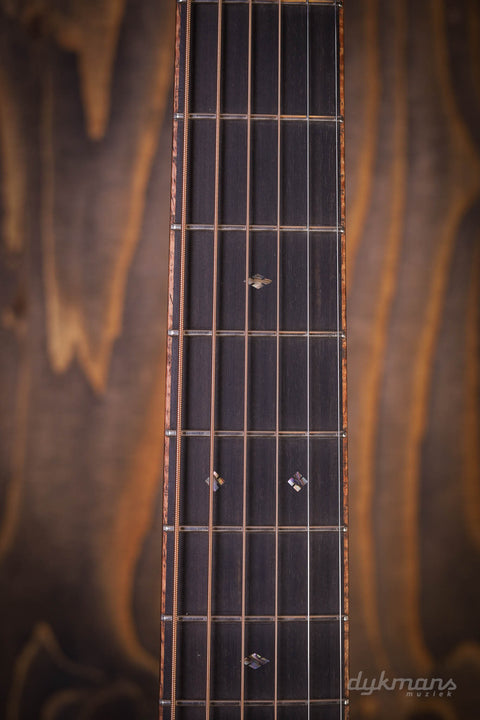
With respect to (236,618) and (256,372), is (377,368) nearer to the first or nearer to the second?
(256,372)

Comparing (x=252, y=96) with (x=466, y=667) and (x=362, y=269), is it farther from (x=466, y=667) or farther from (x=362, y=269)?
(x=466, y=667)

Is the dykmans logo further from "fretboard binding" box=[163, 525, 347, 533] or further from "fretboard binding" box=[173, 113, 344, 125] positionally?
"fretboard binding" box=[173, 113, 344, 125]

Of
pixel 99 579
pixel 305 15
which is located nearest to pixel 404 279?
pixel 305 15

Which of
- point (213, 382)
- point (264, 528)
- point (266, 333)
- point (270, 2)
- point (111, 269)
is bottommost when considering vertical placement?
point (264, 528)

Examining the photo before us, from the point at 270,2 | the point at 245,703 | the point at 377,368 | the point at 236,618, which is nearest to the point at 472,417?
the point at 377,368

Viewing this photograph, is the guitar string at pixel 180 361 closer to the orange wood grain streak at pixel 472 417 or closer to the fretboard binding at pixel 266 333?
the fretboard binding at pixel 266 333

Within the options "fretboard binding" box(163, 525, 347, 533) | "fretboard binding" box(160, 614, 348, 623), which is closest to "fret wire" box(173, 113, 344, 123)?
"fretboard binding" box(163, 525, 347, 533)

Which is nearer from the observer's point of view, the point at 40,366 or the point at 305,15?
the point at 40,366
